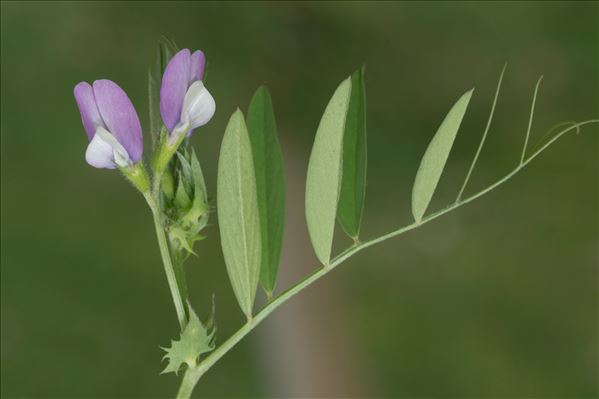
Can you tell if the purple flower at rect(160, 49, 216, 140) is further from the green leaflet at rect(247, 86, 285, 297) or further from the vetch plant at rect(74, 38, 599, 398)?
the green leaflet at rect(247, 86, 285, 297)

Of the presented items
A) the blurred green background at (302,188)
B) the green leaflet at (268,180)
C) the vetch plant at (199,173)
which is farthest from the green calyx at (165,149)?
the blurred green background at (302,188)

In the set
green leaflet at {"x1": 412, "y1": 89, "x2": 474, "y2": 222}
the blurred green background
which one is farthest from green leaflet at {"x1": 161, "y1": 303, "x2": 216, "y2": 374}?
the blurred green background

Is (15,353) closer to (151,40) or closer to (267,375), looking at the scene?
(267,375)

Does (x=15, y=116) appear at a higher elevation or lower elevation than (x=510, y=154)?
higher

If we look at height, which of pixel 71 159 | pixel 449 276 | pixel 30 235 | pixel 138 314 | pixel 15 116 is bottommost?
pixel 449 276

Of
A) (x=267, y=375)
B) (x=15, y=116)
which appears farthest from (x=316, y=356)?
(x=15, y=116)

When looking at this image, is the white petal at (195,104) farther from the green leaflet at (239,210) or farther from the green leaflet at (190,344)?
the green leaflet at (190,344)

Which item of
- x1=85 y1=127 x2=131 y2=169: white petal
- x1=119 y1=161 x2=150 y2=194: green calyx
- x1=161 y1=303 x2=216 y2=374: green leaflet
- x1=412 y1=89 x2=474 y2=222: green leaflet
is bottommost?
x1=161 y1=303 x2=216 y2=374: green leaflet

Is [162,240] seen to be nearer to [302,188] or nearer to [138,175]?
[138,175]
